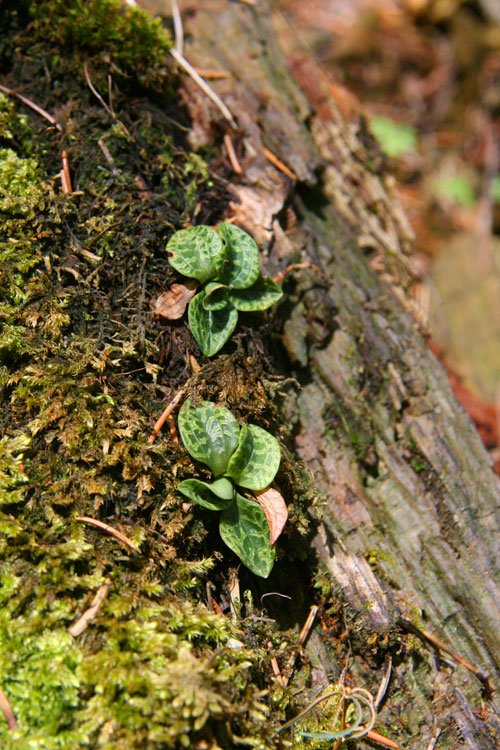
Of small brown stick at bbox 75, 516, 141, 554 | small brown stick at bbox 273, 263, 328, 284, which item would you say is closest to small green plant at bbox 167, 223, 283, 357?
small brown stick at bbox 273, 263, 328, 284

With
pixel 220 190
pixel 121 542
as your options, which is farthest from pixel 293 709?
pixel 220 190

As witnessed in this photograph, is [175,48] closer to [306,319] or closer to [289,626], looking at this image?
[306,319]

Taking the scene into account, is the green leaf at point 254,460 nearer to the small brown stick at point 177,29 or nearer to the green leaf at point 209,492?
the green leaf at point 209,492

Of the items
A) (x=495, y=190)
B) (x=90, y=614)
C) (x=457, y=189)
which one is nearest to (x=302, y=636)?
(x=90, y=614)

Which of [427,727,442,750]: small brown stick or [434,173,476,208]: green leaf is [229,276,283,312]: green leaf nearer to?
[427,727,442,750]: small brown stick

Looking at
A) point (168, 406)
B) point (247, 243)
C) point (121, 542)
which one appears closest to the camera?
point (121, 542)

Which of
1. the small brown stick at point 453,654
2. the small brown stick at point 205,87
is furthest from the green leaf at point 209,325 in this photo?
the small brown stick at point 453,654
